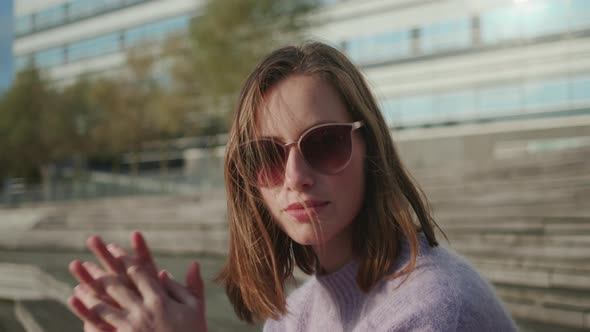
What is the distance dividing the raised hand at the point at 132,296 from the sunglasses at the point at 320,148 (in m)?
0.33

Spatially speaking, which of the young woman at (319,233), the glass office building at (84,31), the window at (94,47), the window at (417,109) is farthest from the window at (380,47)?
the young woman at (319,233)

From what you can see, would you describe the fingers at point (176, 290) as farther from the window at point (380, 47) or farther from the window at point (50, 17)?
the window at point (50, 17)

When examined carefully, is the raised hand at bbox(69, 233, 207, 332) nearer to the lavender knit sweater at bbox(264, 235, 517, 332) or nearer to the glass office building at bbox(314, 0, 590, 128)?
the lavender knit sweater at bbox(264, 235, 517, 332)

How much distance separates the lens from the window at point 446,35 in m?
22.2

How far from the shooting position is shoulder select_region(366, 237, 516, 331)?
3.33ft

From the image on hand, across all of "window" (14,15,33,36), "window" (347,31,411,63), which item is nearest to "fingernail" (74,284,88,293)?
"window" (347,31,411,63)

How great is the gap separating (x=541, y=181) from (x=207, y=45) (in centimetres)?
1390

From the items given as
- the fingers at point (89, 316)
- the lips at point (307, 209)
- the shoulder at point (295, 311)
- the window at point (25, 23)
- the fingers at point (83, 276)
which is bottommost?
the shoulder at point (295, 311)

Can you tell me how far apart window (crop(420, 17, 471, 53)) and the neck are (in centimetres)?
2265

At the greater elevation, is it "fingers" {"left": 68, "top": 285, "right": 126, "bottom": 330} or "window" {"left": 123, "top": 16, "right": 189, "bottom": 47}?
"window" {"left": 123, "top": 16, "right": 189, "bottom": 47}

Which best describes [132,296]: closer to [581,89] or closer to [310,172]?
[310,172]

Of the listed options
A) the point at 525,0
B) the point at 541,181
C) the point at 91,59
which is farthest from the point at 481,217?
the point at 91,59

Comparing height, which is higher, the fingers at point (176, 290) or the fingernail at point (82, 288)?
the fingernail at point (82, 288)

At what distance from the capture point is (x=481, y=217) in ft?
18.8
